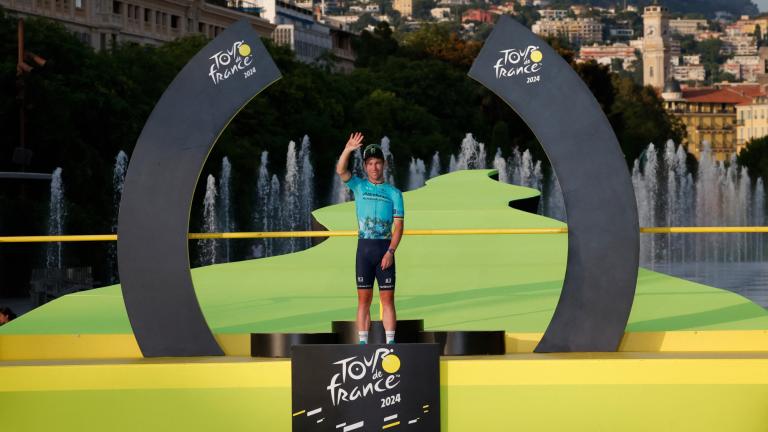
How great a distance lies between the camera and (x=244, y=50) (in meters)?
11.5

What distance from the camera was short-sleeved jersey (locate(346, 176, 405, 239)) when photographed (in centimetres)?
1079

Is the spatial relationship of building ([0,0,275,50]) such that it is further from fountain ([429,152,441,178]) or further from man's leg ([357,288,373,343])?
man's leg ([357,288,373,343])

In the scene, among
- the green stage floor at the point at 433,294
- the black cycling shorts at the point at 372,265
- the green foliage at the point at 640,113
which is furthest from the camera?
the green foliage at the point at 640,113

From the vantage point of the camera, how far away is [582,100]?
1127 cm

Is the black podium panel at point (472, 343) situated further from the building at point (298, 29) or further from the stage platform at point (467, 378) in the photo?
the building at point (298, 29)

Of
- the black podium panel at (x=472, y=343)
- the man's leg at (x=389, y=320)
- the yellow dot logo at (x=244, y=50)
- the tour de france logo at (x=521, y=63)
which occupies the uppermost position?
the yellow dot logo at (x=244, y=50)

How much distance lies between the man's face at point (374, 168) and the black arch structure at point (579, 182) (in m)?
0.99

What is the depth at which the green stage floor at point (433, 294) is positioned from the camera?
529 inches

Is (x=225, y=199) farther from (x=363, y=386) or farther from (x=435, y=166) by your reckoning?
(x=363, y=386)

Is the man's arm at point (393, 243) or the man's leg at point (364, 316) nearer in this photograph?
the man's arm at point (393, 243)

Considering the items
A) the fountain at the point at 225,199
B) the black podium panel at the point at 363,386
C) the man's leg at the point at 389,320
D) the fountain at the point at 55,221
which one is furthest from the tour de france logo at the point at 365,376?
the fountain at the point at 225,199

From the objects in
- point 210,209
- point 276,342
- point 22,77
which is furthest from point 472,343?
point 210,209

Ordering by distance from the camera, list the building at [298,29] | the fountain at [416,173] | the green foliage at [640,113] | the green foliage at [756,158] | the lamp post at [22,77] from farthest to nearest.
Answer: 1. the building at [298,29]
2. the green foliage at [640,113]
3. the green foliage at [756,158]
4. the fountain at [416,173]
5. the lamp post at [22,77]

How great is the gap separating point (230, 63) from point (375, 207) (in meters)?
1.62
